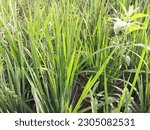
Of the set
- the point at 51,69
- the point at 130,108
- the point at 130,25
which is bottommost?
the point at 130,108

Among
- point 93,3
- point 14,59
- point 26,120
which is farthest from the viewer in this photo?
point 93,3

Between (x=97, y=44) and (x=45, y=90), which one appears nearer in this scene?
(x=45, y=90)

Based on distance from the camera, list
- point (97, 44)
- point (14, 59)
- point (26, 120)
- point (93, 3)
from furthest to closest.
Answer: point (93, 3) < point (97, 44) < point (14, 59) < point (26, 120)

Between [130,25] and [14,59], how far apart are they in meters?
0.37

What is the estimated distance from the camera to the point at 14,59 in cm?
92

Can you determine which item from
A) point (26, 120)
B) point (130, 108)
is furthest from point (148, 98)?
point (26, 120)

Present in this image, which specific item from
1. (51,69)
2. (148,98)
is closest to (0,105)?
(51,69)

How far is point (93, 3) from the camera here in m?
1.18

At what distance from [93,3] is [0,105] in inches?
22.1

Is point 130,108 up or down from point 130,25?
down

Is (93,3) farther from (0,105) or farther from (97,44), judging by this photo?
(0,105)

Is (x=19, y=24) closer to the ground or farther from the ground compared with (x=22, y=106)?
farther from the ground

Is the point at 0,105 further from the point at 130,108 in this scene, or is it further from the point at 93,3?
the point at 93,3

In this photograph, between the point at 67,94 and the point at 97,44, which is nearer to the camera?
the point at 67,94
